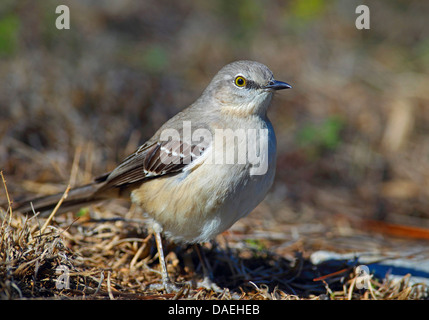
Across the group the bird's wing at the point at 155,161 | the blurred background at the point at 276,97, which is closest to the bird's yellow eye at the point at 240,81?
the bird's wing at the point at 155,161

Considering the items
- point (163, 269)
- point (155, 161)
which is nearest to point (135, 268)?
point (163, 269)

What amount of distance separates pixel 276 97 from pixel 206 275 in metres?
4.68

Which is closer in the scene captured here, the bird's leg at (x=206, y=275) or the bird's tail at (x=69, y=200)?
the bird's leg at (x=206, y=275)

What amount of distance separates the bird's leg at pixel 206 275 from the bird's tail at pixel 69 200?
4.31 feet

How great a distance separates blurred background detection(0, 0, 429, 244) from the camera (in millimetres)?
6809

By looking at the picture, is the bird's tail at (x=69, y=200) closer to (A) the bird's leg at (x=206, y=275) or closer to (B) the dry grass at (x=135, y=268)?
(B) the dry grass at (x=135, y=268)

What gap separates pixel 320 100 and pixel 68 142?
4.95 m

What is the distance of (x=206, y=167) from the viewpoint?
4.39 m

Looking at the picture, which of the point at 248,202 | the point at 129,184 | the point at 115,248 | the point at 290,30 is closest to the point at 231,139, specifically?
the point at 248,202

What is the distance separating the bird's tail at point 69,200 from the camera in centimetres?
507

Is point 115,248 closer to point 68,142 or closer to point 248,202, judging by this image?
point 248,202

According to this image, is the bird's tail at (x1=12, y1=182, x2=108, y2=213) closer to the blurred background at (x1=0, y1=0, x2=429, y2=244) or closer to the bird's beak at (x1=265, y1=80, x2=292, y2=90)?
the blurred background at (x1=0, y1=0, x2=429, y2=244)

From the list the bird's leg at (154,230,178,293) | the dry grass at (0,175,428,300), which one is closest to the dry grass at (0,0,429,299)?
the dry grass at (0,175,428,300)

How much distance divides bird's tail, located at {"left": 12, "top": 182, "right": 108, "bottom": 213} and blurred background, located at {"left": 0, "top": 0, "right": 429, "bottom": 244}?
95 cm
